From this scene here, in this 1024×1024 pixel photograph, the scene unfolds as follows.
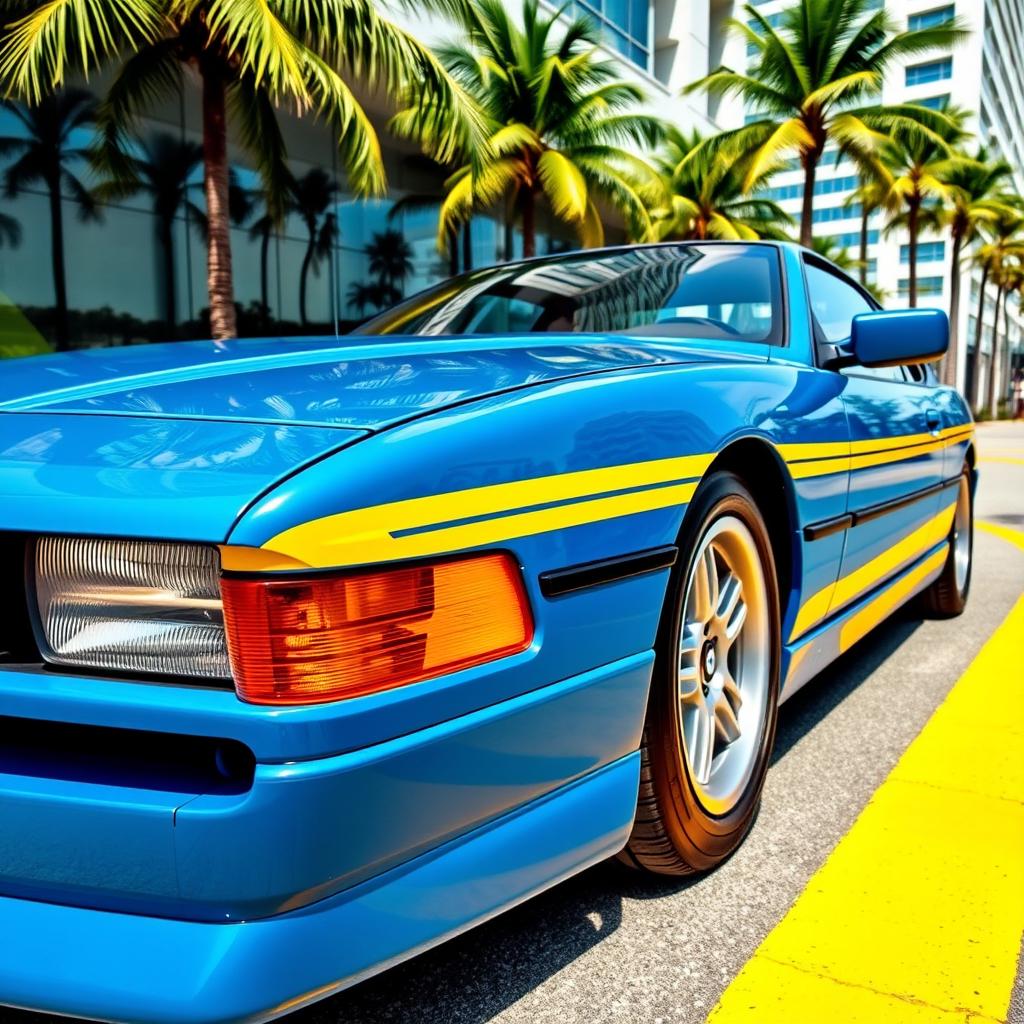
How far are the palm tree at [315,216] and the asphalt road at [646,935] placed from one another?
40.5 feet

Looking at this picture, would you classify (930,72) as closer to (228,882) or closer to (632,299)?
(632,299)

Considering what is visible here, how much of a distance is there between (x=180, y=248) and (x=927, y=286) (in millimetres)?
53655

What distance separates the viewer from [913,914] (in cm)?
164

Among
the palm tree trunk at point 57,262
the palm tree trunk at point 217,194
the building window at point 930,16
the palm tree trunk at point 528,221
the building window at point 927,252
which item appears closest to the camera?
the palm tree trunk at point 217,194

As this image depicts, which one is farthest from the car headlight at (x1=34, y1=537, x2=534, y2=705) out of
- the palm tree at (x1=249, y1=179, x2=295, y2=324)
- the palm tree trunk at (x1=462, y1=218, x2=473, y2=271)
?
the palm tree trunk at (x1=462, y1=218, x2=473, y2=271)

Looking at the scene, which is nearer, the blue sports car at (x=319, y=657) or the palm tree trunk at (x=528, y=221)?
the blue sports car at (x=319, y=657)

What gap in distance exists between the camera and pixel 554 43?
1501 centimetres

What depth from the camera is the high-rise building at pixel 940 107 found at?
159 feet

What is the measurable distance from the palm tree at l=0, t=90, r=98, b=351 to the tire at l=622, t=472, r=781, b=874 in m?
10.7

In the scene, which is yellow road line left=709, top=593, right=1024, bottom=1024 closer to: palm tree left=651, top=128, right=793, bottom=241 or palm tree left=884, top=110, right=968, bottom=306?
palm tree left=651, top=128, right=793, bottom=241

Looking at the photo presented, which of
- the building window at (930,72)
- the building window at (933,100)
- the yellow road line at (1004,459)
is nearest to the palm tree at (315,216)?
the yellow road line at (1004,459)

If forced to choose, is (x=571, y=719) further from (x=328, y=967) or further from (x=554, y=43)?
(x=554, y=43)

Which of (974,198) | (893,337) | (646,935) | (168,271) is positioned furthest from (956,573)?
(974,198)

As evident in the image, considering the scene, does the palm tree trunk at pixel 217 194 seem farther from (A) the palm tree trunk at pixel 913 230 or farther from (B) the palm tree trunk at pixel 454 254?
(A) the palm tree trunk at pixel 913 230
